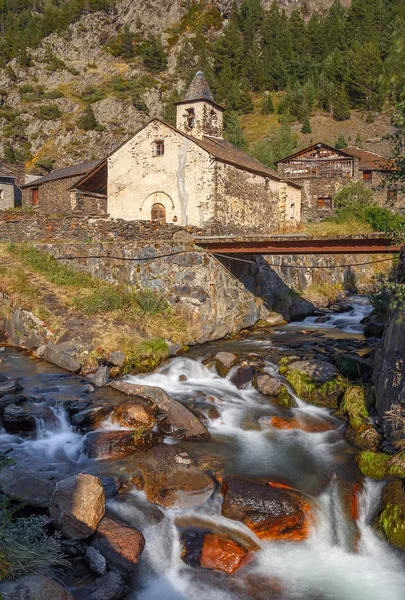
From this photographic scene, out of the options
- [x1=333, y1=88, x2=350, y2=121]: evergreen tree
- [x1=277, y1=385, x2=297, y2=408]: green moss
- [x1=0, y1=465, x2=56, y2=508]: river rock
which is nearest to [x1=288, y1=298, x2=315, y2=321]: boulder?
[x1=277, y1=385, x2=297, y2=408]: green moss

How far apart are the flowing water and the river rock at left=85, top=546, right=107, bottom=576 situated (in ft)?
1.68

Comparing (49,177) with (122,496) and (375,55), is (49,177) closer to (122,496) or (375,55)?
(122,496)

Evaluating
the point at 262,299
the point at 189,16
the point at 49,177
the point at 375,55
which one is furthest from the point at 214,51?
the point at 262,299

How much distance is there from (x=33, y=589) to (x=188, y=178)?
2274 centimetres

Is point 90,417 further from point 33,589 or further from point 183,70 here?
point 183,70

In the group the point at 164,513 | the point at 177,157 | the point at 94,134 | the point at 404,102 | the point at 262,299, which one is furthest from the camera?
the point at 94,134

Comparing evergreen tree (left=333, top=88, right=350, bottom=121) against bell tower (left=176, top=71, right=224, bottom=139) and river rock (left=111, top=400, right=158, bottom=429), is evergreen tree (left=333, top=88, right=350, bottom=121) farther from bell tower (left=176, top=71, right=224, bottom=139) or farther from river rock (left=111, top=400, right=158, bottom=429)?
river rock (left=111, top=400, right=158, bottom=429)

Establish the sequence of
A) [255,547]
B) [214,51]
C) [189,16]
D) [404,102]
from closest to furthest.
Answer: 1. [404,102]
2. [255,547]
3. [214,51]
4. [189,16]

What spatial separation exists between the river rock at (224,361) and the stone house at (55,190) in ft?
81.3

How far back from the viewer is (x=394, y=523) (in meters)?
7.36

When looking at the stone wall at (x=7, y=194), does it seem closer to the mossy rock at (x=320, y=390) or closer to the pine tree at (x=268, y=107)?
the mossy rock at (x=320, y=390)

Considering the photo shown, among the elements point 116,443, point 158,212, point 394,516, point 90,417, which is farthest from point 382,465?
point 158,212

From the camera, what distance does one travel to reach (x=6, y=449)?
9.08 metres

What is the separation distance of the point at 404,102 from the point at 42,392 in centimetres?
1044
